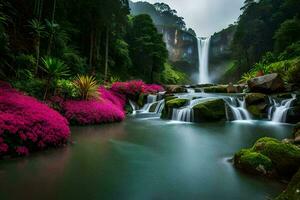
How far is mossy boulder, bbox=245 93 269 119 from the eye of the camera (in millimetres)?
14446

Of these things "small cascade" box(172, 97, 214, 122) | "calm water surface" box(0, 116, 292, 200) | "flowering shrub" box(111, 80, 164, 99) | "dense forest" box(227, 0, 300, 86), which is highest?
"dense forest" box(227, 0, 300, 86)

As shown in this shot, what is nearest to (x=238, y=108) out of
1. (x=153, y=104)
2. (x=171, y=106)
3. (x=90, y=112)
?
(x=171, y=106)

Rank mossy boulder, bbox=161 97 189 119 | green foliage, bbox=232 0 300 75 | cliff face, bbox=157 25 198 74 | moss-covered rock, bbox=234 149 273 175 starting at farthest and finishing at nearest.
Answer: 1. cliff face, bbox=157 25 198 74
2. green foliage, bbox=232 0 300 75
3. mossy boulder, bbox=161 97 189 119
4. moss-covered rock, bbox=234 149 273 175

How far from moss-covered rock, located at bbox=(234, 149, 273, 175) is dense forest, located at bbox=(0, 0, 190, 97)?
867cm

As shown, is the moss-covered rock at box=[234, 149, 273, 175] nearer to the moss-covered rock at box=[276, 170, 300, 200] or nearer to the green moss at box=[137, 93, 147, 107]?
the moss-covered rock at box=[276, 170, 300, 200]

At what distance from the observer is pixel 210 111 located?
14180 mm

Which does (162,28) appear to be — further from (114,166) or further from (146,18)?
(114,166)

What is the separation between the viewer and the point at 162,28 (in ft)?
189

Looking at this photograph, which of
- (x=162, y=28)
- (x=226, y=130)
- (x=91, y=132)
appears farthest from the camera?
(x=162, y=28)

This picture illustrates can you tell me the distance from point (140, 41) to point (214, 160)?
958 inches

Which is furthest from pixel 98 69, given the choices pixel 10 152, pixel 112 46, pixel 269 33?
pixel 269 33

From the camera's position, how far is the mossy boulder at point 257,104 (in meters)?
14.4

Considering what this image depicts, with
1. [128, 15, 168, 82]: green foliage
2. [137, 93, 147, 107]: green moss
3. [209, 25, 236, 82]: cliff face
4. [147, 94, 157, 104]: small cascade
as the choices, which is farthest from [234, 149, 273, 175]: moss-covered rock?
[209, 25, 236, 82]: cliff face

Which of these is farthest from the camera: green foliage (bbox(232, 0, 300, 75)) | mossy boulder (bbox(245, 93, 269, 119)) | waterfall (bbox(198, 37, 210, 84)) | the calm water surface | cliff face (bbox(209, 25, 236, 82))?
cliff face (bbox(209, 25, 236, 82))
